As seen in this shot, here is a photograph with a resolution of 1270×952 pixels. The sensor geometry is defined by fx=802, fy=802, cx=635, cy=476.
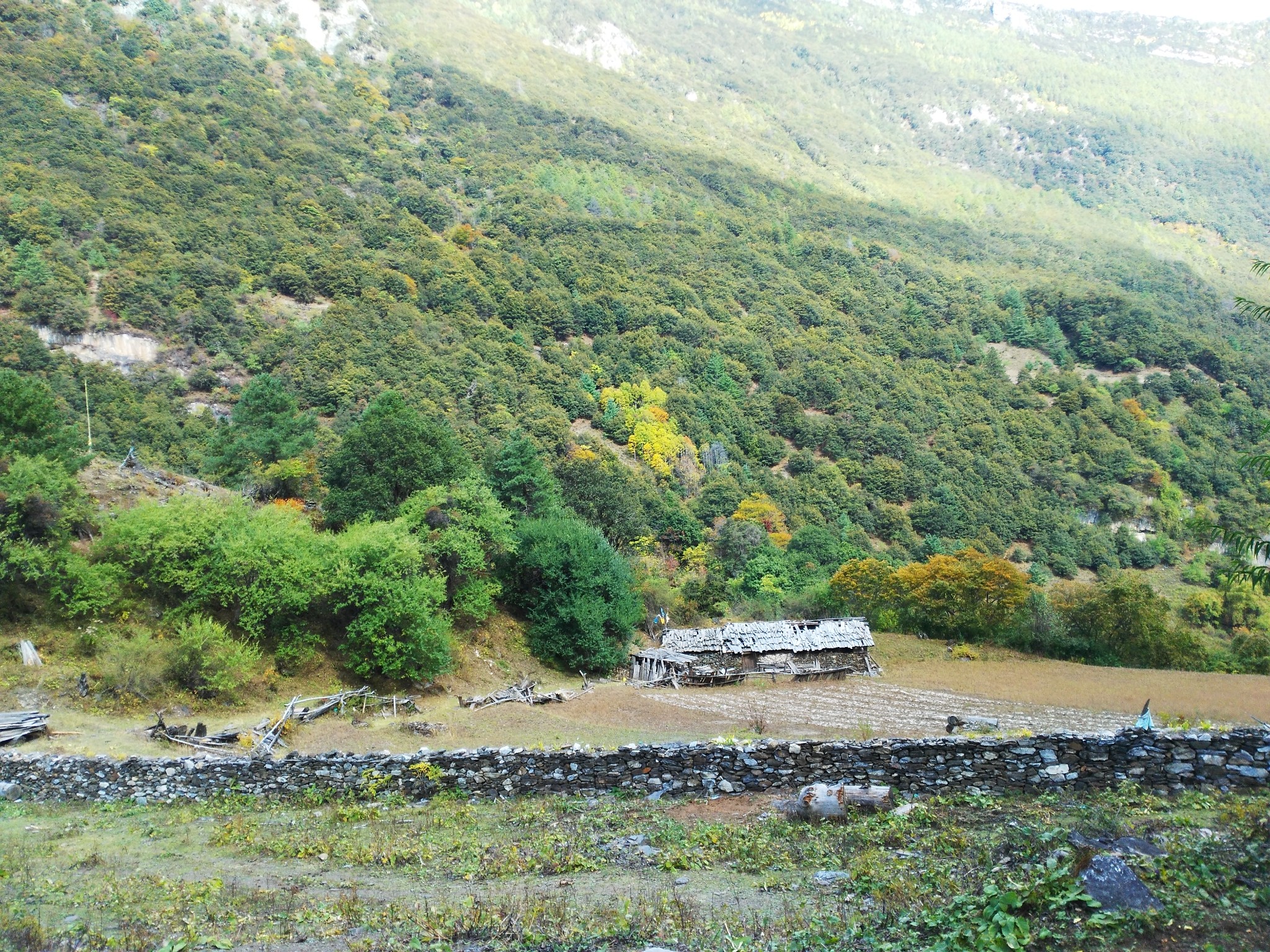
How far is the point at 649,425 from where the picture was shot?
91438 millimetres

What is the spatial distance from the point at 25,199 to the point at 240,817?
89.8m

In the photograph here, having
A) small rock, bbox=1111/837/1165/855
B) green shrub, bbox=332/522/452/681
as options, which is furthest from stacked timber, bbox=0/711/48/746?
small rock, bbox=1111/837/1165/855

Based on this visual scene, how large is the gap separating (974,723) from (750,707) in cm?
887

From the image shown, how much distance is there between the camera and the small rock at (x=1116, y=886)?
645cm

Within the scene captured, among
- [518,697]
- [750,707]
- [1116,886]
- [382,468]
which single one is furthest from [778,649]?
[1116,886]

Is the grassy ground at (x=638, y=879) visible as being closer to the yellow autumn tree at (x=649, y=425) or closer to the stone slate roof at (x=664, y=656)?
the stone slate roof at (x=664, y=656)

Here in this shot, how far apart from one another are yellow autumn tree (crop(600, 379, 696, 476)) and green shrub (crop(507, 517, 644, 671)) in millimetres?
46749

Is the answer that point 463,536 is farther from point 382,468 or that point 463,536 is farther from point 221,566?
point 221,566

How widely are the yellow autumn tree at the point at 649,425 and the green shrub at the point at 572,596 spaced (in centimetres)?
4675

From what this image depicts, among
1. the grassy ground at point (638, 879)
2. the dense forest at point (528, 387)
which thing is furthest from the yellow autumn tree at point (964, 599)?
the grassy ground at point (638, 879)

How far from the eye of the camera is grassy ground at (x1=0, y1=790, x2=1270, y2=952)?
22.0 feet

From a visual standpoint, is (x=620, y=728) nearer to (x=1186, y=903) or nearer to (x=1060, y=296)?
(x=1186, y=903)

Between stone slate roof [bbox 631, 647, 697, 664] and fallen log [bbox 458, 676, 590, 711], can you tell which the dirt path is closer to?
stone slate roof [bbox 631, 647, 697, 664]

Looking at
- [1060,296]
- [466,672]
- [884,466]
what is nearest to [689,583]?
[466,672]
